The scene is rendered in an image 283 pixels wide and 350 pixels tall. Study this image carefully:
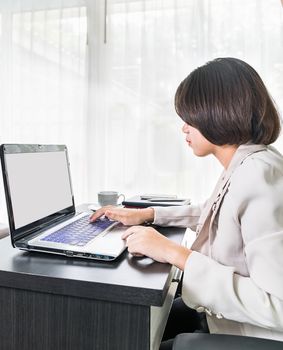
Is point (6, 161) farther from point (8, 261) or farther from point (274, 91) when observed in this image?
point (274, 91)

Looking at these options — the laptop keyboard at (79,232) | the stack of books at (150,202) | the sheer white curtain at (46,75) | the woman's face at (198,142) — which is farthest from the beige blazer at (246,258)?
the sheer white curtain at (46,75)

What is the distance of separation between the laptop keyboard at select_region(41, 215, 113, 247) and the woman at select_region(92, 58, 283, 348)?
0.42 feet

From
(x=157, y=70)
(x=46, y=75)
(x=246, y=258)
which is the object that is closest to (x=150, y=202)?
(x=246, y=258)

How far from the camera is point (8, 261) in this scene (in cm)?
70

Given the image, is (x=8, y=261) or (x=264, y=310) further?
(x=8, y=261)

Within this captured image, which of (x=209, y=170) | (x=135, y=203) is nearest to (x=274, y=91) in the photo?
(x=209, y=170)

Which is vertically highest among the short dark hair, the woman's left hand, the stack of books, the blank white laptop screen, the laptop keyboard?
the short dark hair

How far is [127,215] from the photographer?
1025 mm

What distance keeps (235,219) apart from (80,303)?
0.35 meters

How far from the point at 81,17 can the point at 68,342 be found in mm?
1928

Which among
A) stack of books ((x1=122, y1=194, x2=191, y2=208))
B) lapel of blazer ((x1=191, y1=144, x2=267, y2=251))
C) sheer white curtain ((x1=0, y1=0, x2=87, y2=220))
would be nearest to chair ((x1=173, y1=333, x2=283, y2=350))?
lapel of blazer ((x1=191, y1=144, x2=267, y2=251))

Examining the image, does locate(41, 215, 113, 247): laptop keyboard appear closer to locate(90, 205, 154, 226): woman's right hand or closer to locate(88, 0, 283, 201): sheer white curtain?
locate(90, 205, 154, 226): woman's right hand

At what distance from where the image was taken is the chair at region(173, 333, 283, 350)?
57 centimetres

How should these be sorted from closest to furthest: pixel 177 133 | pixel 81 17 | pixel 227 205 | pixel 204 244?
pixel 227 205, pixel 204 244, pixel 177 133, pixel 81 17
